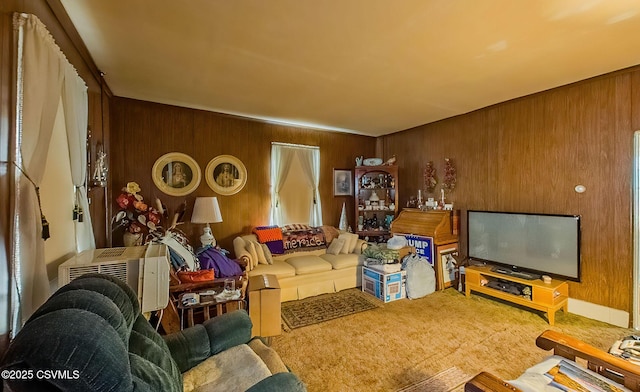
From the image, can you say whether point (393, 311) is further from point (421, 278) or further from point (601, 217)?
point (601, 217)

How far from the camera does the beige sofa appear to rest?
348cm

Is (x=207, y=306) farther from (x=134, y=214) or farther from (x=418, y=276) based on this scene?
(x=418, y=276)

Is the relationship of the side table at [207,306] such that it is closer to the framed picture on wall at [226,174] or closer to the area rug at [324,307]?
the area rug at [324,307]

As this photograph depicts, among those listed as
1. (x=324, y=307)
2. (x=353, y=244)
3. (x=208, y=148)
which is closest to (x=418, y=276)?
(x=353, y=244)

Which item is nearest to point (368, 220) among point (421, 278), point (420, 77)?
point (421, 278)

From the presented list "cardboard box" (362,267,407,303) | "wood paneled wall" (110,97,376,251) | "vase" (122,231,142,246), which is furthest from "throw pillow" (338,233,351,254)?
"vase" (122,231,142,246)

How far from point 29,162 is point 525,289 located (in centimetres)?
427

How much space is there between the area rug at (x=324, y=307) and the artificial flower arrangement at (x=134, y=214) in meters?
1.94

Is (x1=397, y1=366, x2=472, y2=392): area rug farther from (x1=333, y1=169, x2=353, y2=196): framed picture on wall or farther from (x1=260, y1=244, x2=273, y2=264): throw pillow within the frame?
(x1=333, y1=169, x2=353, y2=196): framed picture on wall

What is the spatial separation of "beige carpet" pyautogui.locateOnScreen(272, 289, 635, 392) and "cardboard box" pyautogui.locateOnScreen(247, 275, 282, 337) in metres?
0.16

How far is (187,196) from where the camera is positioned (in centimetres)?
384

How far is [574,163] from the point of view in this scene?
301 centimetres

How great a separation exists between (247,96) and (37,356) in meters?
3.10

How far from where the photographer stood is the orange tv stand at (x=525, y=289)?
2.86 m
